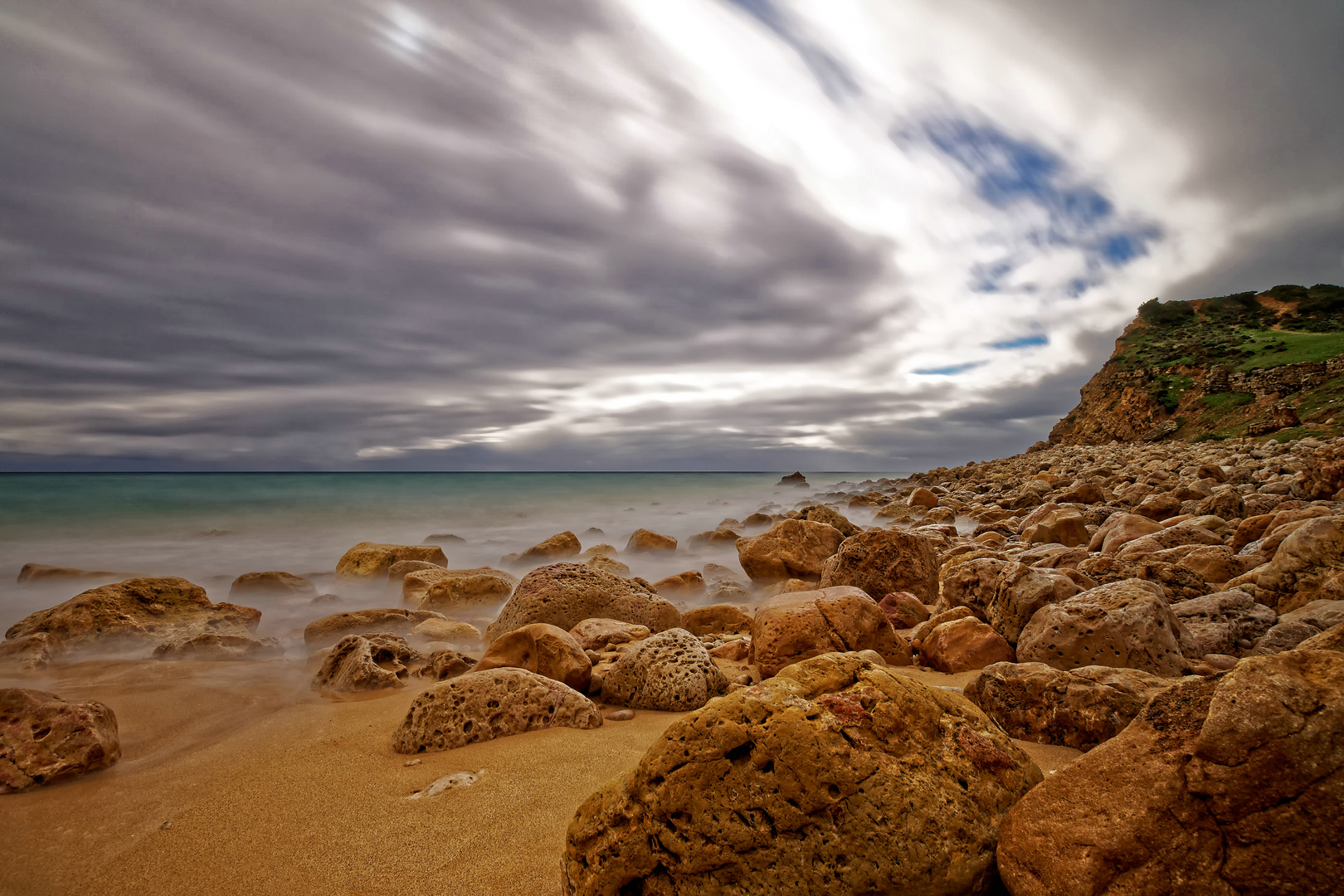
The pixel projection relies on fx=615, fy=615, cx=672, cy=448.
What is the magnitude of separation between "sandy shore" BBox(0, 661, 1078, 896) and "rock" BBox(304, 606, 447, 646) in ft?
8.80

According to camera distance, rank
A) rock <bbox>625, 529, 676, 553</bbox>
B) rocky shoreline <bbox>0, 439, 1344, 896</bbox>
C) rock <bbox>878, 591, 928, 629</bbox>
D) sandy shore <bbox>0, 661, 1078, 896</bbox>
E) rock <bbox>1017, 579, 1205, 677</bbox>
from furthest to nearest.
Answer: rock <bbox>625, 529, 676, 553</bbox> → rock <bbox>878, 591, 928, 629</bbox> → rock <bbox>1017, 579, 1205, 677</bbox> → sandy shore <bbox>0, 661, 1078, 896</bbox> → rocky shoreline <bbox>0, 439, 1344, 896</bbox>

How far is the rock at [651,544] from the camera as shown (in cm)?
1552

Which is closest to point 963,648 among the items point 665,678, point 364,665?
point 665,678

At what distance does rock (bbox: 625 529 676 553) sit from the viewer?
50.9ft

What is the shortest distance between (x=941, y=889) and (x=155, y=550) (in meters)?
22.1

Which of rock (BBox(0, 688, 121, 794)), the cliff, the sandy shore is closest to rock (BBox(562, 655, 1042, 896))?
the sandy shore

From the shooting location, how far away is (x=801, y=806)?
2125mm

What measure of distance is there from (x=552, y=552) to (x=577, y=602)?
24.4 ft

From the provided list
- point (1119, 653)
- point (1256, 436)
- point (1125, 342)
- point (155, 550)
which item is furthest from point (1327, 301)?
point (155, 550)

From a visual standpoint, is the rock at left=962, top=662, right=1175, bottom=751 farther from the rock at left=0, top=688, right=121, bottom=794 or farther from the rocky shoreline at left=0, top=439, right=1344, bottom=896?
the rock at left=0, top=688, right=121, bottom=794

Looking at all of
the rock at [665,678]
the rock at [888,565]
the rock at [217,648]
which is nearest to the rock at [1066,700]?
the rock at [665,678]

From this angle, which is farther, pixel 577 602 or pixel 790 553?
pixel 790 553

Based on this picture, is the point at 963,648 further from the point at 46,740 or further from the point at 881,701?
the point at 46,740

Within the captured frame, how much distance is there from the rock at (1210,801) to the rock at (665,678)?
8.71ft
